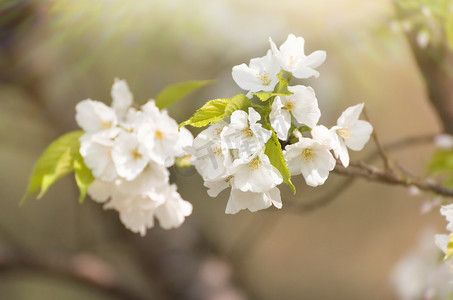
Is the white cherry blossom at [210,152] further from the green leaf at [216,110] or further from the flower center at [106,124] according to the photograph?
the flower center at [106,124]

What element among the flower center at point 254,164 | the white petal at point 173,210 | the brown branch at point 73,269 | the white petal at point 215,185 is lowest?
the brown branch at point 73,269

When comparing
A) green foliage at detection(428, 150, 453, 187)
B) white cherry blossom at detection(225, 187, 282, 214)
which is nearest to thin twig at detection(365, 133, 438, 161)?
green foliage at detection(428, 150, 453, 187)

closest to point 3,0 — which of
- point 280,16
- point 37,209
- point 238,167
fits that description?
point 280,16

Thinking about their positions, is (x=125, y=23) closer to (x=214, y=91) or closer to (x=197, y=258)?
(x=214, y=91)

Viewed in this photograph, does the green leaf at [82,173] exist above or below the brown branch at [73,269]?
above

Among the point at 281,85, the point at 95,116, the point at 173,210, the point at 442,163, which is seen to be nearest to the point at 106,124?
the point at 95,116

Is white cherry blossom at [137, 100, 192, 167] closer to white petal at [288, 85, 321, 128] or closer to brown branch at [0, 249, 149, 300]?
white petal at [288, 85, 321, 128]

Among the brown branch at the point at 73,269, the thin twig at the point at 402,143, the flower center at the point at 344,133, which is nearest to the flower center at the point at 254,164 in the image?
the flower center at the point at 344,133
